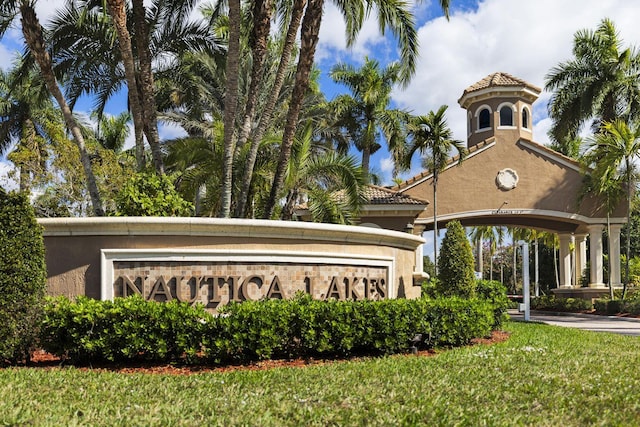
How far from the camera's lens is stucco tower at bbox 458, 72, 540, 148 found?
A: 30.2 metres

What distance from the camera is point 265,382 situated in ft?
22.6

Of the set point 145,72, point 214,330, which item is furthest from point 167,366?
point 145,72

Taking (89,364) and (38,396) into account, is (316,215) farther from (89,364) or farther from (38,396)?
(38,396)

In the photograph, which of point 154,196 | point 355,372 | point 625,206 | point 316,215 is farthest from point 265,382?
point 625,206

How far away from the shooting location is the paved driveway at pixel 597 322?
62.7 feet

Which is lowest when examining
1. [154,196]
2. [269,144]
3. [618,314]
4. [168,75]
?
[618,314]

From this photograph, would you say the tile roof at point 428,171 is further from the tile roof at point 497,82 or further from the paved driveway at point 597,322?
the paved driveway at point 597,322

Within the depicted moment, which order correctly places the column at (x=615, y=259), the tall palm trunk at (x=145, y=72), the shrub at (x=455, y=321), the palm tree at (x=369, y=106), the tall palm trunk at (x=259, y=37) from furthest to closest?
the palm tree at (x=369, y=106)
the column at (x=615, y=259)
the tall palm trunk at (x=145, y=72)
the tall palm trunk at (x=259, y=37)
the shrub at (x=455, y=321)

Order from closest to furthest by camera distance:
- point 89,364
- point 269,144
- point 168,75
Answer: point 89,364
point 269,144
point 168,75

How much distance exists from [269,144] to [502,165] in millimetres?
14663

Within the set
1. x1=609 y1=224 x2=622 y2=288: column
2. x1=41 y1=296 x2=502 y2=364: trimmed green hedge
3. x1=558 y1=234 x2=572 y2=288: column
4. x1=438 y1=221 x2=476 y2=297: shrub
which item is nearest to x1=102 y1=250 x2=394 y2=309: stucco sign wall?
x1=41 y1=296 x2=502 y2=364: trimmed green hedge

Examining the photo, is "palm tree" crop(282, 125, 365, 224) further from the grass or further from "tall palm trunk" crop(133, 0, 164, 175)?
the grass

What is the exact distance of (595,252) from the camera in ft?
97.7

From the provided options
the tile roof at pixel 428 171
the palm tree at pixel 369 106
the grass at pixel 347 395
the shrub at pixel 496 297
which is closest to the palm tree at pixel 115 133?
the palm tree at pixel 369 106
